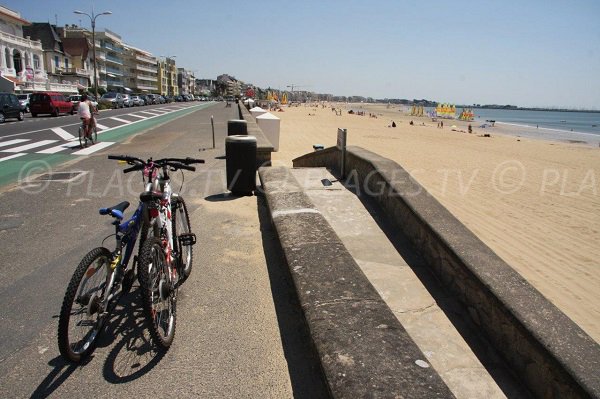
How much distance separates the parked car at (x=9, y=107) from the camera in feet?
82.1

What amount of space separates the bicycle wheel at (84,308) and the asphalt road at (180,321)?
16 centimetres

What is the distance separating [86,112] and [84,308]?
44.9ft

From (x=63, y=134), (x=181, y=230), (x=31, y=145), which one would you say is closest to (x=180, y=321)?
(x=181, y=230)

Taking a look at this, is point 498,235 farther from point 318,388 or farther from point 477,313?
point 318,388

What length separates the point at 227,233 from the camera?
579 centimetres

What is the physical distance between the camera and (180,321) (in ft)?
11.5

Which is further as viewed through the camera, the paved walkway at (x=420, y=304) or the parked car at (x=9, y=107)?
the parked car at (x=9, y=107)

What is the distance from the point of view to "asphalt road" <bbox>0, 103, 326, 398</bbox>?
275cm

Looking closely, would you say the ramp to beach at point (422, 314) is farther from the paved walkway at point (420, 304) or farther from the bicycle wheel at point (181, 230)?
the bicycle wheel at point (181, 230)

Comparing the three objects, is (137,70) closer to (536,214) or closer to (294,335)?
(536,214)

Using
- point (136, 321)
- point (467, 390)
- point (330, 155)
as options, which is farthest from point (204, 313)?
point (330, 155)

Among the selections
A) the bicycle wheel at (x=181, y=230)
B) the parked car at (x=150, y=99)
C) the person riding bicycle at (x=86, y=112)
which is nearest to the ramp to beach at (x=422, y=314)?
the bicycle wheel at (x=181, y=230)

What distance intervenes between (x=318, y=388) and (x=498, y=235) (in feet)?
17.7

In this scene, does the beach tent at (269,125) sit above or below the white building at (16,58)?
below
